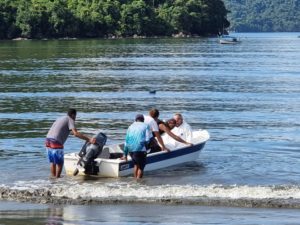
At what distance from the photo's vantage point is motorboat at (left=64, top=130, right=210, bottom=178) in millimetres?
20391

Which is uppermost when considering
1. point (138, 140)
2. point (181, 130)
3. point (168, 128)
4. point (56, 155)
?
point (138, 140)

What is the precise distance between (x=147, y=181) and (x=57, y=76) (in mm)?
43445

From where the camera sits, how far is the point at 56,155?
19.8m

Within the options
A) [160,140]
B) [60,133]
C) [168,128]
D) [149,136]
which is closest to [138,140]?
[149,136]

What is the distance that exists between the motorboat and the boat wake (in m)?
0.88

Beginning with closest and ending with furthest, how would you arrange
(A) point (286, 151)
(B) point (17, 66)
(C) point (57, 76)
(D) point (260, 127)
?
(A) point (286, 151), (D) point (260, 127), (C) point (57, 76), (B) point (17, 66)

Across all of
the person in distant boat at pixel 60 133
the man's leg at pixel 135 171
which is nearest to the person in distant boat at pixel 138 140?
the man's leg at pixel 135 171

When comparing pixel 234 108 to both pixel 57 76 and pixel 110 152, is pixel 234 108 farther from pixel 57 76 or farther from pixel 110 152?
pixel 57 76

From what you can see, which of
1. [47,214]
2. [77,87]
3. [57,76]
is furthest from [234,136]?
[57,76]

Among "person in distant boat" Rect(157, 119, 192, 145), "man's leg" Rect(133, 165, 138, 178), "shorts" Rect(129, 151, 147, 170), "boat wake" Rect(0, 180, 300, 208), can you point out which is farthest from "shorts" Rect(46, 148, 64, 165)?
"person in distant boat" Rect(157, 119, 192, 145)

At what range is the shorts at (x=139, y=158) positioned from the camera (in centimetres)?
1973

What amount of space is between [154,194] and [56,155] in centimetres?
332

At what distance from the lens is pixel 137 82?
58.1 metres

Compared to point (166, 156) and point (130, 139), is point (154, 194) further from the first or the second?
point (166, 156)
